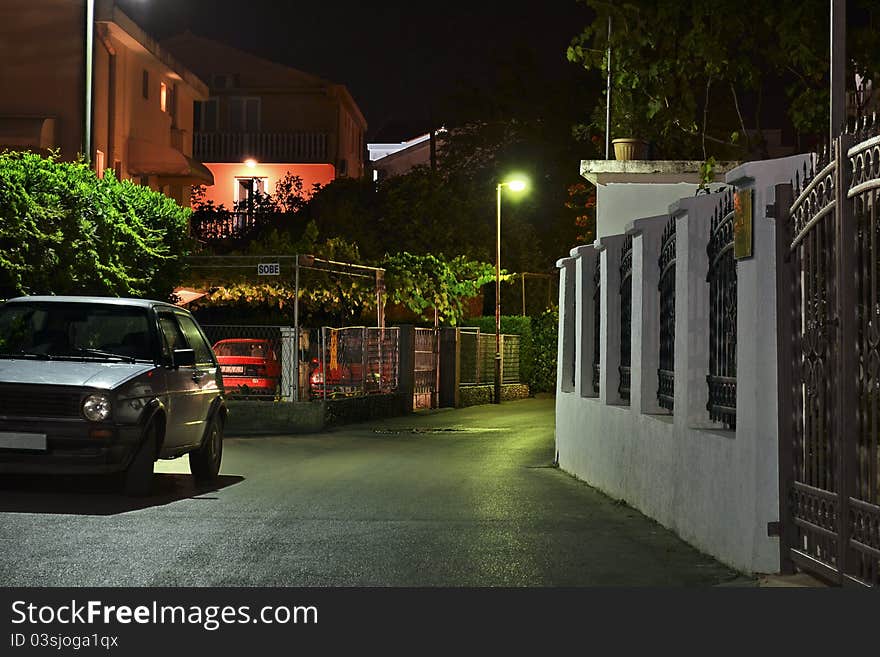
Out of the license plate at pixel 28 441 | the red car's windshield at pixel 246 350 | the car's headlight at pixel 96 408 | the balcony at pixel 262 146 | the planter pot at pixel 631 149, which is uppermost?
the balcony at pixel 262 146

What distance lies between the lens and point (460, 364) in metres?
41.1

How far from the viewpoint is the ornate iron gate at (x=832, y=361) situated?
7.97m

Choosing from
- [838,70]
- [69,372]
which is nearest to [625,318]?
[838,70]

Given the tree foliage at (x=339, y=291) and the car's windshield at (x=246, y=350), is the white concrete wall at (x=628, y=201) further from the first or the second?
the tree foliage at (x=339, y=291)

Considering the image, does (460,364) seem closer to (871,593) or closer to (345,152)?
(345,152)

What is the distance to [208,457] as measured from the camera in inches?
640

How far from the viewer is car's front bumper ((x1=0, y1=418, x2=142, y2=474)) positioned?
13477 millimetres

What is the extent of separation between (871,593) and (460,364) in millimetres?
33285

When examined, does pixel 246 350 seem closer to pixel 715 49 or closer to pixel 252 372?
pixel 252 372

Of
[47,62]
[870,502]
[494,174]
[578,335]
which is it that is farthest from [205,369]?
[494,174]

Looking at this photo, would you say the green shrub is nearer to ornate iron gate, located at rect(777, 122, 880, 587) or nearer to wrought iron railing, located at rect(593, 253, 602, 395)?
wrought iron railing, located at rect(593, 253, 602, 395)

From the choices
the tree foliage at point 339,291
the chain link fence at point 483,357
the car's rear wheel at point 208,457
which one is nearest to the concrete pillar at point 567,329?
the car's rear wheel at point 208,457

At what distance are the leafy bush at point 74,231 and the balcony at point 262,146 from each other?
35.5m

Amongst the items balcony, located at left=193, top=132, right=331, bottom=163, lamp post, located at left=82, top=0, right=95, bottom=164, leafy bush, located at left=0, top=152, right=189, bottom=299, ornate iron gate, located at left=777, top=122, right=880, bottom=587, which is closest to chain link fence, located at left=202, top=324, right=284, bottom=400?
leafy bush, located at left=0, top=152, right=189, bottom=299
